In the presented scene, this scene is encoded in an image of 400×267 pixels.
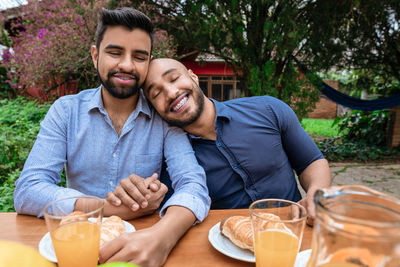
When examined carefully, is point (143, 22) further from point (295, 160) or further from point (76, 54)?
point (76, 54)

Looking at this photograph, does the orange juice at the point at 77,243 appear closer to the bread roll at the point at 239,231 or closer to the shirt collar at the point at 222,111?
the bread roll at the point at 239,231

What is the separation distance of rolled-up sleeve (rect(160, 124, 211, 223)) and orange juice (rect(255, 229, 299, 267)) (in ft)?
1.54

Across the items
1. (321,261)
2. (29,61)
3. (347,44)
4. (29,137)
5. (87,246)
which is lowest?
(29,137)

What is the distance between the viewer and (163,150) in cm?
172

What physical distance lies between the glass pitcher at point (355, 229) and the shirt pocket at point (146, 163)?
51.6 inches

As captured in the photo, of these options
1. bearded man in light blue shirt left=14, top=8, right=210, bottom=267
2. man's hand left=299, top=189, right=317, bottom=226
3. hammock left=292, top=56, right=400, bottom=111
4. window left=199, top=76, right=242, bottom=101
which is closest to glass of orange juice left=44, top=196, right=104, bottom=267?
bearded man in light blue shirt left=14, top=8, right=210, bottom=267

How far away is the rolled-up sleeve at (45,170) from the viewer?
123 cm

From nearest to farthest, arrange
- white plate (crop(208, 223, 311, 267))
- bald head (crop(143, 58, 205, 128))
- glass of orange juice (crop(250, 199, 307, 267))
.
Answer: glass of orange juice (crop(250, 199, 307, 267)) → white plate (crop(208, 223, 311, 267)) → bald head (crop(143, 58, 205, 128))

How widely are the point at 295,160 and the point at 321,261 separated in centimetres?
150

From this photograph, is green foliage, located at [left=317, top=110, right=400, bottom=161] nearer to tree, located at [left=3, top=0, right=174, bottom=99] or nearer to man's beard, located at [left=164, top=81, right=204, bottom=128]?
tree, located at [left=3, top=0, right=174, bottom=99]

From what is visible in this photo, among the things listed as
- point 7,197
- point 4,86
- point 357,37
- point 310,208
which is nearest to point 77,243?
point 310,208

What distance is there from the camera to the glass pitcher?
1.16ft

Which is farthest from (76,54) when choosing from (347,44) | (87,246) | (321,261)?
(347,44)

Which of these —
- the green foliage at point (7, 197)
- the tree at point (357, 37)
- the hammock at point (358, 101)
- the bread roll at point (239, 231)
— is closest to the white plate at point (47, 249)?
the bread roll at point (239, 231)
